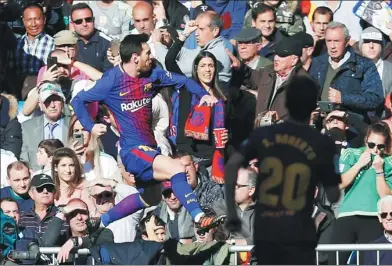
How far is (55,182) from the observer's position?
13.7 metres

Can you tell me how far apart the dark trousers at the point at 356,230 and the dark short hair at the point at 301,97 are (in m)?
3.29

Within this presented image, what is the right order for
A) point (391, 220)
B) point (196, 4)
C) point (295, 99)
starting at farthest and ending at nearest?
point (196, 4) → point (391, 220) → point (295, 99)

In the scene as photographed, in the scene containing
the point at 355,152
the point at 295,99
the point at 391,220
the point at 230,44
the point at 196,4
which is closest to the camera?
the point at 295,99

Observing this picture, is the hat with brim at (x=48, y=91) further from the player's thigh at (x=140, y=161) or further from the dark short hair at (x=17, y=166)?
the player's thigh at (x=140, y=161)

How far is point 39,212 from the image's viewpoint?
Answer: 43.5 ft

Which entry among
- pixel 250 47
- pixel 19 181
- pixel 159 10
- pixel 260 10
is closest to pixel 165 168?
pixel 19 181

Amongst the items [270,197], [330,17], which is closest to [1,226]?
[270,197]

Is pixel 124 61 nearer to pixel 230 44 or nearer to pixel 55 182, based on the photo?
pixel 55 182

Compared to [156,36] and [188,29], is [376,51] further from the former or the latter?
[156,36]

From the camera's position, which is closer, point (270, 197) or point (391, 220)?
point (270, 197)

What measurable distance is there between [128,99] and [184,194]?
3.78 ft

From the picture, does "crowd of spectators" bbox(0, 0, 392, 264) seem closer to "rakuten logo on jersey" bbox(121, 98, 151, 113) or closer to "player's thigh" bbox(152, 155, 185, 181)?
"rakuten logo on jersey" bbox(121, 98, 151, 113)

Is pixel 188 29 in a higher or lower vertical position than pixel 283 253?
higher

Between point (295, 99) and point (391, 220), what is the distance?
10.4 ft
